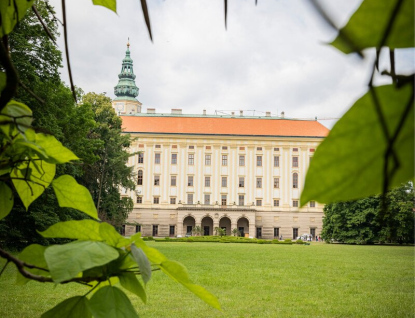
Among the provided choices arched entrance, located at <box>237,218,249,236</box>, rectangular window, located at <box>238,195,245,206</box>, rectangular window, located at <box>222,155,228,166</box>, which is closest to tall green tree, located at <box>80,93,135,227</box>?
rectangular window, located at <box>222,155,228,166</box>

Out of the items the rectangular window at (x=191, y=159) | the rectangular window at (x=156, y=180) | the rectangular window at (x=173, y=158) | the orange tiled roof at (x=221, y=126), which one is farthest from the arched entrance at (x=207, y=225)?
the orange tiled roof at (x=221, y=126)

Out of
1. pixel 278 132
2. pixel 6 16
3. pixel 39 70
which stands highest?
pixel 278 132

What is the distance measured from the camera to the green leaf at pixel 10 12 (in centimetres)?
21

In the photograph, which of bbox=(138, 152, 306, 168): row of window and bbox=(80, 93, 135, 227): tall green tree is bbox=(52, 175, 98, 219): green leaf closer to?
bbox=(80, 93, 135, 227): tall green tree

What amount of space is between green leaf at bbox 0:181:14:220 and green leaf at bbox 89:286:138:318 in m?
0.11

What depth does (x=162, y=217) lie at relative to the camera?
77.5ft

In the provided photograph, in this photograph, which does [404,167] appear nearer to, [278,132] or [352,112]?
[352,112]

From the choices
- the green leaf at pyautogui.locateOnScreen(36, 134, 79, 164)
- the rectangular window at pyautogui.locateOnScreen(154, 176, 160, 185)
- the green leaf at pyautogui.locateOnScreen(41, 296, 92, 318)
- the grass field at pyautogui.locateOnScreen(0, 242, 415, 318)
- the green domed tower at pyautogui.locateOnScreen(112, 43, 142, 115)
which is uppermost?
the green domed tower at pyautogui.locateOnScreen(112, 43, 142, 115)

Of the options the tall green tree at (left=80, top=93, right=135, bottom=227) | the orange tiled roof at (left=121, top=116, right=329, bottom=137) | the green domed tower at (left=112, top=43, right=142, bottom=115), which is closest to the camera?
the tall green tree at (left=80, top=93, right=135, bottom=227)

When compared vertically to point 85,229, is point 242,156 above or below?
above

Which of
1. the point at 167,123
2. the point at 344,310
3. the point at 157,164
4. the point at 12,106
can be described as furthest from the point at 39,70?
the point at 167,123

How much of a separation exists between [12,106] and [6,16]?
0.05 m

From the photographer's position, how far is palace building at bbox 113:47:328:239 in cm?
2353

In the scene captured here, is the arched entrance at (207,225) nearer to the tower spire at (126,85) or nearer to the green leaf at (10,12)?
the tower spire at (126,85)
